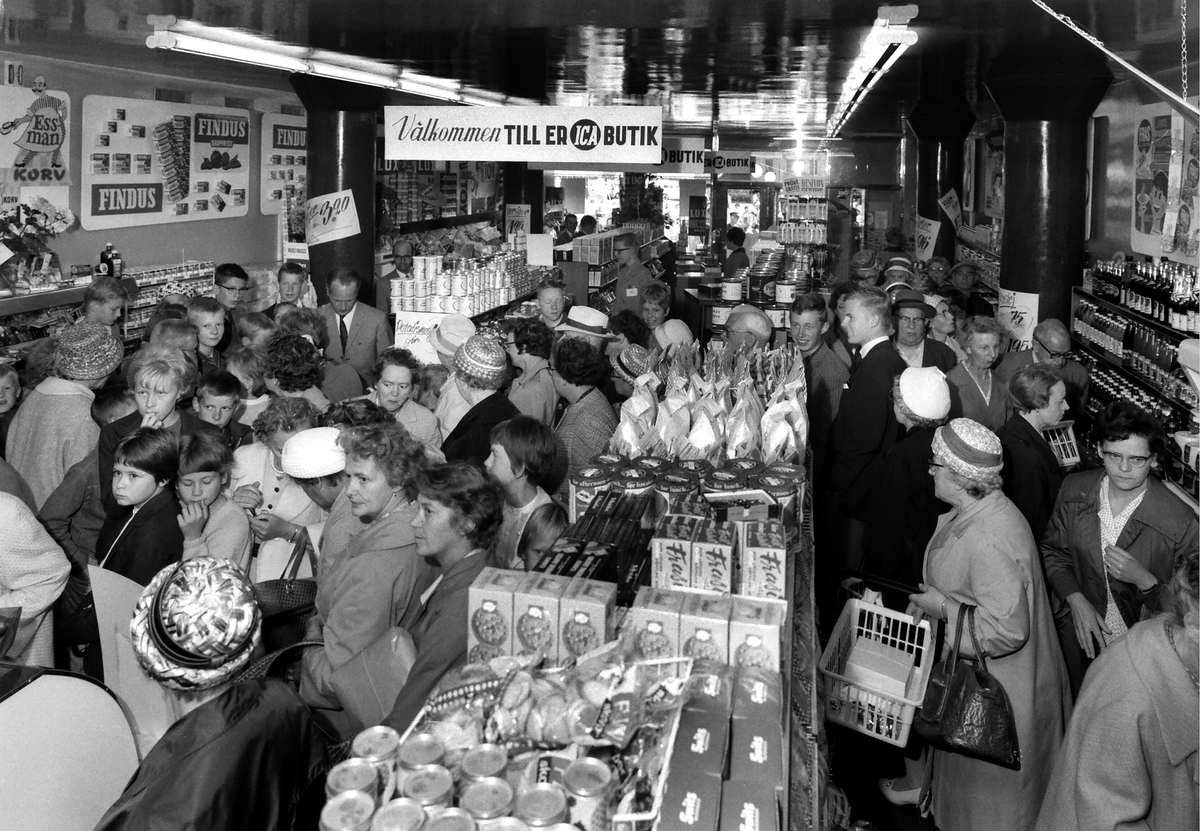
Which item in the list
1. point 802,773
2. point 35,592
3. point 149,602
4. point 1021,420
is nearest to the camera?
point 149,602

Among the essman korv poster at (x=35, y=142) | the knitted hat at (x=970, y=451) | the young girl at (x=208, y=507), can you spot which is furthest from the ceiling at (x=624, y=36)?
the young girl at (x=208, y=507)

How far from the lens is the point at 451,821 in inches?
69.2

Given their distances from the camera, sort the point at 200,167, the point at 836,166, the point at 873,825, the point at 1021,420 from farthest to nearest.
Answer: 1. the point at 836,166
2. the point at 200,167
3. the point at 1021,420
4. the point at 873,825

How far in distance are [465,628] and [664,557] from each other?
1.68 ft

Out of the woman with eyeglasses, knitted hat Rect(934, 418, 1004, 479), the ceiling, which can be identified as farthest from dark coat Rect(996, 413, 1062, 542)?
the ceiling

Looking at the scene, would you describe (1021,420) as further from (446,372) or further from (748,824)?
(748,824)

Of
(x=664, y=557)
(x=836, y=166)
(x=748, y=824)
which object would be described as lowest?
(x=748, y=824)

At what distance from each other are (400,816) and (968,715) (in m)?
2.26

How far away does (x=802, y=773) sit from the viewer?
8.14 ft

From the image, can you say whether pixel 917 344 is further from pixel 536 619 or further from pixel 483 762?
pixel 483 762

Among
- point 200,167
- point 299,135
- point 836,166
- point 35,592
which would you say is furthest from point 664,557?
point 836,166

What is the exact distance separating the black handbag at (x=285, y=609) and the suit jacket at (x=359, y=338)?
438cm

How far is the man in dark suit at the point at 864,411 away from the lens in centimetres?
548

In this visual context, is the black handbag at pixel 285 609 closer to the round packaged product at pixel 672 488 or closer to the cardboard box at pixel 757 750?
the round packaged product at pixel 672 488
